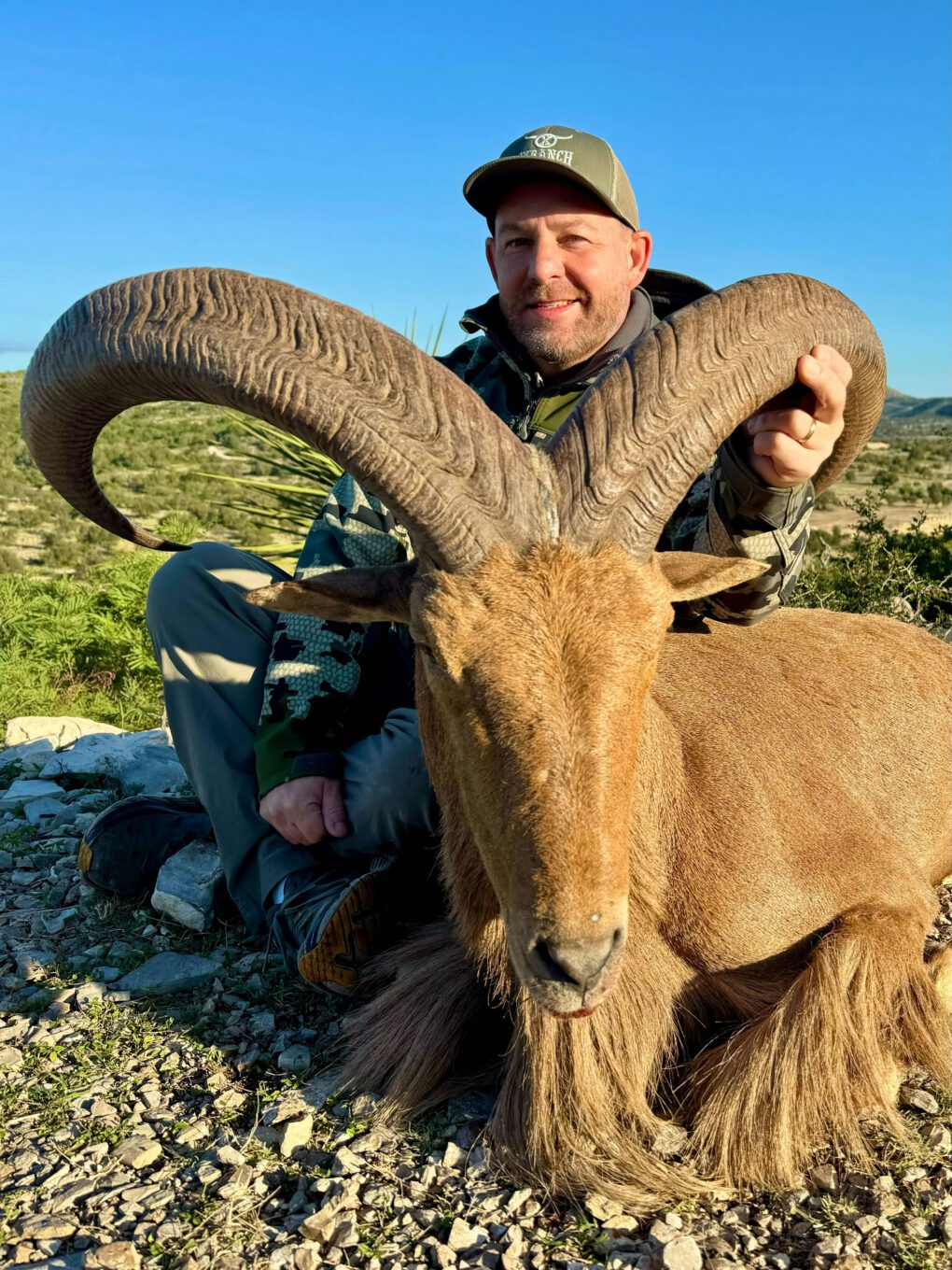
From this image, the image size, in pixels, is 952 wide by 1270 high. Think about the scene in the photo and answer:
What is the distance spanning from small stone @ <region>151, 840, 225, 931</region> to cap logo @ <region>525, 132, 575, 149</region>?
3559 millimetres

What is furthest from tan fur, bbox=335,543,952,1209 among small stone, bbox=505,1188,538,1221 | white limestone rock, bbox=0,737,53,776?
white limestone rock, bbox=0,737,53,776

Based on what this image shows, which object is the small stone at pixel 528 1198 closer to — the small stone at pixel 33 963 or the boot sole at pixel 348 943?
the boot sole at pixel 348 943

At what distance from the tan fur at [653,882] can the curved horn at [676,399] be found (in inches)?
6.2

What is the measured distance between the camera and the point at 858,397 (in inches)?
150

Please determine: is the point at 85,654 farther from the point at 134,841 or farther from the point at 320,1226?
the point at 320,1226

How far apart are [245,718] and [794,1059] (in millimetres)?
2652

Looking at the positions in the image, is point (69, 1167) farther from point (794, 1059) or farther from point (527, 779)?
point (794, 1059)

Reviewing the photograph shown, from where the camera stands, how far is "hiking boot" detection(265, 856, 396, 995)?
4090 millimetres

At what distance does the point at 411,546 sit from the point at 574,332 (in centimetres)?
146

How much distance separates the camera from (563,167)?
4785 mm

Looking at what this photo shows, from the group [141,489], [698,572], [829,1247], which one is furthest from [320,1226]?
[141,489]

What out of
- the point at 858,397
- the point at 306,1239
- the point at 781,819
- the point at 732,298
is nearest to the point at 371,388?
the point at 732,298

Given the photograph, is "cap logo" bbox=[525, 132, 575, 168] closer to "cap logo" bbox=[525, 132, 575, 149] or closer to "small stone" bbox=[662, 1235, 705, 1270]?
"cap logo" bbox=[525, 132, 575, 149]

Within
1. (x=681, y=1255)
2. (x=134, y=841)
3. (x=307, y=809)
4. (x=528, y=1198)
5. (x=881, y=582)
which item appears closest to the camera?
(x=681, y=1255)
